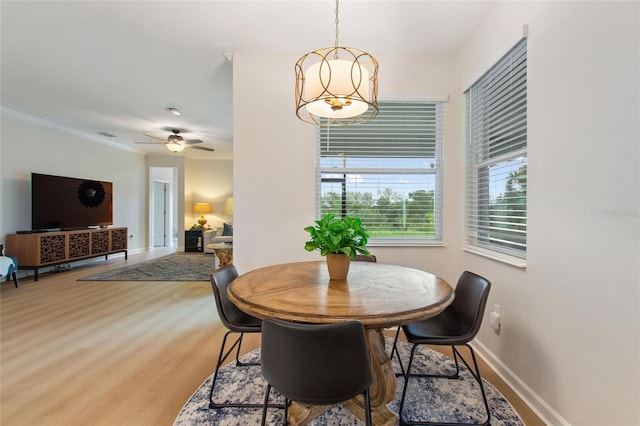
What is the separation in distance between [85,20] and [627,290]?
378 centimetres

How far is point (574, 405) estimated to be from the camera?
132cm

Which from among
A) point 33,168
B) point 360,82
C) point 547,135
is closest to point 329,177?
point 360,82

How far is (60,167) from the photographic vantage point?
5000 mm

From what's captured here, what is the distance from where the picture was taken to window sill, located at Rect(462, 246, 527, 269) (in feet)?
5.62

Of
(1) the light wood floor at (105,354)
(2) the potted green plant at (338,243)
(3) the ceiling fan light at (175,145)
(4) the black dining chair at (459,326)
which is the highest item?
(3) the ceiling fan light at (175,145)

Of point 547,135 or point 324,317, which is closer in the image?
point 324,317

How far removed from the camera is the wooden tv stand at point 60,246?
4148mm

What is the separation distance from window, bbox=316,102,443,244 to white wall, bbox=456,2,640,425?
97 cm

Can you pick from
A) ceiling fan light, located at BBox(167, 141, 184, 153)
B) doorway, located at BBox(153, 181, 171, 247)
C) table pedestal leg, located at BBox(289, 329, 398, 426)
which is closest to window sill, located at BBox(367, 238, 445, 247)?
table pedestal leg, located at BBox(289, 329, 398, 426)

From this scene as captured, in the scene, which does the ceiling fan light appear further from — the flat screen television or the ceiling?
the flat screen television

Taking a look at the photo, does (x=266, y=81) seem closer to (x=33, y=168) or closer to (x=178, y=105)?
(x=178, y=105)

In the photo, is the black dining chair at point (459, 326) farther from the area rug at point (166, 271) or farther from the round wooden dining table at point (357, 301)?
the area rug at point (166, 271)

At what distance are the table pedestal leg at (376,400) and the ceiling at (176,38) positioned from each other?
2325mm

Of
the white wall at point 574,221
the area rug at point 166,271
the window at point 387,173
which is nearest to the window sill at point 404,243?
the window at point 387,173
